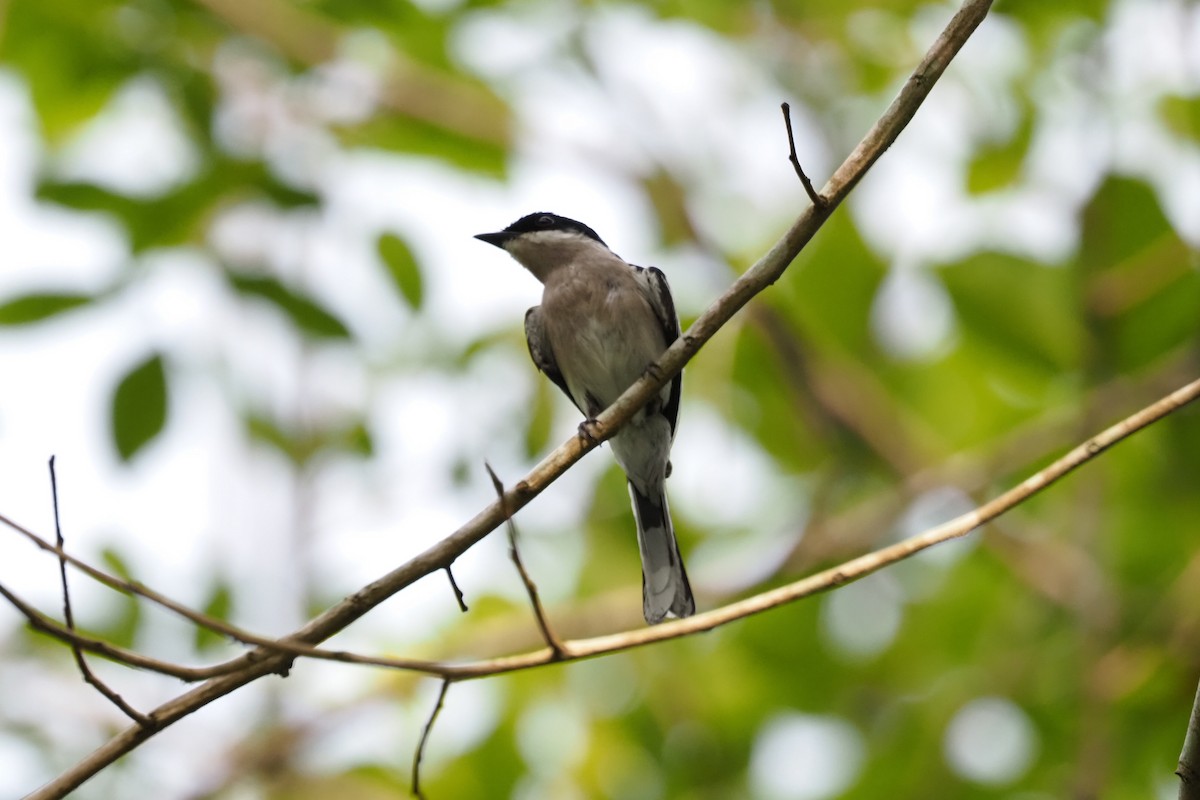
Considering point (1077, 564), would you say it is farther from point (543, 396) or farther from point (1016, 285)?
point (543, 396)

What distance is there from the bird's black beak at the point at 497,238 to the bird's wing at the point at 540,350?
546 millimetres

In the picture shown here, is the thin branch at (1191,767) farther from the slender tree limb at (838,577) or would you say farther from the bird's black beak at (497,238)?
the bird's black beak at (497,238)

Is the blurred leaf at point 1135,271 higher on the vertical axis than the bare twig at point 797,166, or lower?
higher

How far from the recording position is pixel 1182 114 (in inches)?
214

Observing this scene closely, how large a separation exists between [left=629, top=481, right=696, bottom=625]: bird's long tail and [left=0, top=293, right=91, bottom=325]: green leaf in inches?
87.9

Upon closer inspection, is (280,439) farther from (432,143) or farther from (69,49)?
(69,49)

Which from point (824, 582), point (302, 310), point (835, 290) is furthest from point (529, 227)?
point (824, 582)

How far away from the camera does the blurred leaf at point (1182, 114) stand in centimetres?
513

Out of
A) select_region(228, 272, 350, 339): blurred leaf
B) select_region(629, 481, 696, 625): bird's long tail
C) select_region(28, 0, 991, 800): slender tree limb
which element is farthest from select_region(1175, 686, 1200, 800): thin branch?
select_region(228, 272, 350, 339): blurred leaf

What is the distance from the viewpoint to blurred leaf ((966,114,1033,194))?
562cm

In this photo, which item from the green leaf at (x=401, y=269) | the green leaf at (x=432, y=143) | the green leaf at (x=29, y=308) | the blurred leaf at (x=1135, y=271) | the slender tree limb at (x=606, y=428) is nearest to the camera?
the slender tree limb at (x=606, y=428)

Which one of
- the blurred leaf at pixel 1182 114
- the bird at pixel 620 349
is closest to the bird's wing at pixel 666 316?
the bird at pixel 620 349

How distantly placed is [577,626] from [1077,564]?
2.12 metres

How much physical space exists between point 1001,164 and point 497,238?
2363mm
